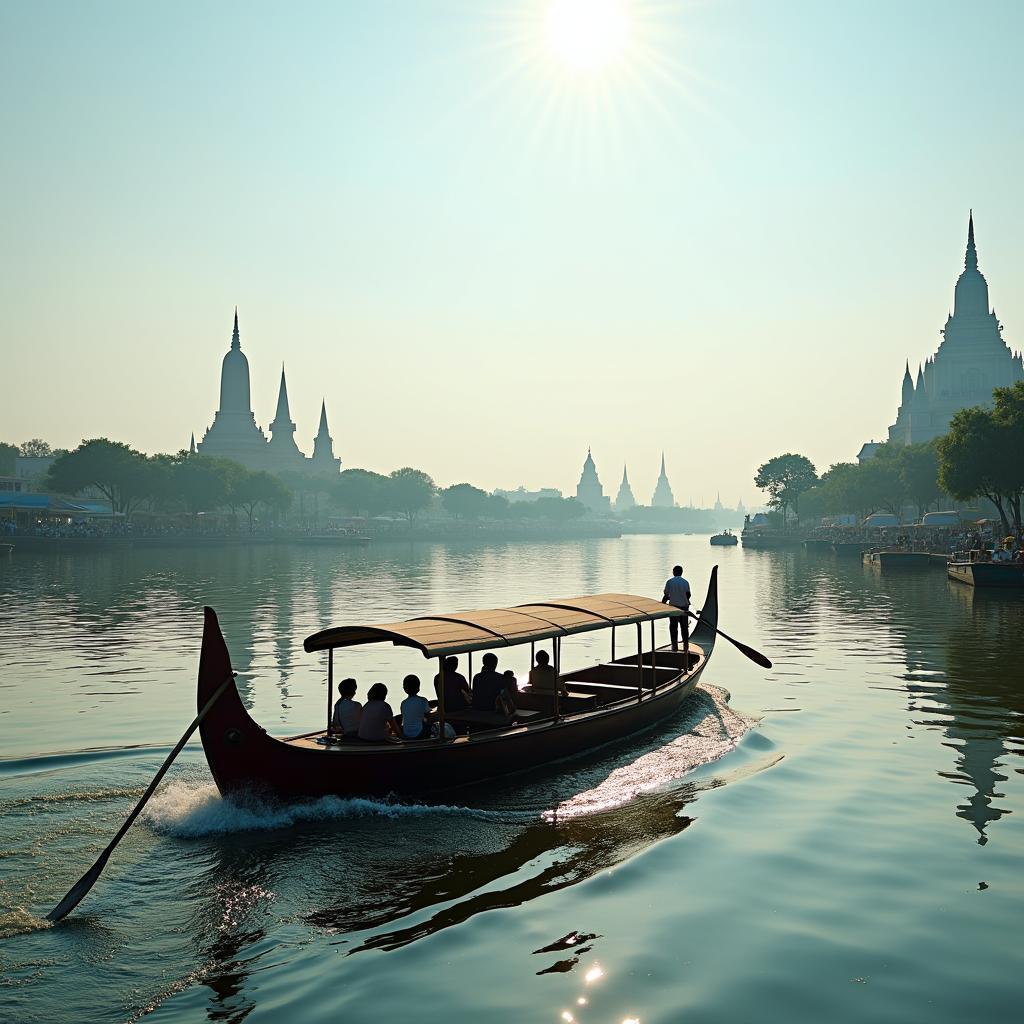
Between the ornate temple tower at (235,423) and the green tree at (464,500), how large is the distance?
36.5 metres

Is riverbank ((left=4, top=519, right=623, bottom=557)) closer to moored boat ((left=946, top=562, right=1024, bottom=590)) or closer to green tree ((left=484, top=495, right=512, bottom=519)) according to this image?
green tree ((left=484, top=495, right=512, bottom=519))

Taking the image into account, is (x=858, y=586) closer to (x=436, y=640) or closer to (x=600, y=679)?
(x=600, y=679)

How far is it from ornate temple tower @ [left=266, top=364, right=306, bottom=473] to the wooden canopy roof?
157788 millimetres

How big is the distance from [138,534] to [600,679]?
281 feet

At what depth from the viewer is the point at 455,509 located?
593ft

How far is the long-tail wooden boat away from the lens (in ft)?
36.8

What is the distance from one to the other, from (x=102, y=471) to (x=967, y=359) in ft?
379

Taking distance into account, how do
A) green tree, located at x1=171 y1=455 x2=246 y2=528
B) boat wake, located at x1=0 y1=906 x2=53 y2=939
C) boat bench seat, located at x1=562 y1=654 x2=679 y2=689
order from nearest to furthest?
boat wake, located at x1=0 y1=906 x2=53 y2=939, boat bench seat, located at x1=562 y1=654 x2=679 y2=689, green tree, located at x1=171 y1=455 x2=246 y2=528

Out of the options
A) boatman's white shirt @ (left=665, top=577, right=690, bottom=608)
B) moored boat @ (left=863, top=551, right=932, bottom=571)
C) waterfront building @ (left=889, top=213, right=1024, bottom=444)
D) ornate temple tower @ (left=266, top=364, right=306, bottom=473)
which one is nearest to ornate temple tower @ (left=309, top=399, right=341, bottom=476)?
ornate temple tower @ (left=266, top=364, right=306, bottom=473)

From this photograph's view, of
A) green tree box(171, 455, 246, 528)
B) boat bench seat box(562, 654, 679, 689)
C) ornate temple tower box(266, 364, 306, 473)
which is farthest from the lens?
ornate temple tower box(266, 364, 306, 473)

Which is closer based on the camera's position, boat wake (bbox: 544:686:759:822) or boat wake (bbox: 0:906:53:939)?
boat wake (bbox: 0:906:53:939)

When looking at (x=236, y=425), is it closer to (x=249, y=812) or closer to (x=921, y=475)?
(x=921, y=475)

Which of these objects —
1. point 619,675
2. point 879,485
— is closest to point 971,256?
point 879,485

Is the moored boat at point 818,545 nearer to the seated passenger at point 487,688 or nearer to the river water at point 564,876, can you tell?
the river water at point 564,876
